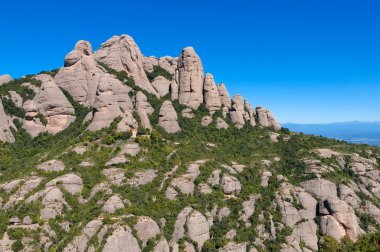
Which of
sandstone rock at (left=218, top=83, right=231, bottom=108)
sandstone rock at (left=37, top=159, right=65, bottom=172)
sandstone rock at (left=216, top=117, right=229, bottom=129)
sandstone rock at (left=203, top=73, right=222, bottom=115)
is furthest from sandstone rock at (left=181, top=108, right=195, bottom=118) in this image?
sandstone rock at (left=37, top=159, right=65, bottom=172)

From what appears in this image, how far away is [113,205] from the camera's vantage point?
63781 millimetres

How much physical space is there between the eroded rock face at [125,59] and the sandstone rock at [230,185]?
4350 cm

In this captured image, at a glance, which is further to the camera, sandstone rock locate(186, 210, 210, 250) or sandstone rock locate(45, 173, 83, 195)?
sandstone rock locate(45, 173, 83, 195)

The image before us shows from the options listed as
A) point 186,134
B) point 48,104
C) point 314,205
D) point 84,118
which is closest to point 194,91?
point 186,134

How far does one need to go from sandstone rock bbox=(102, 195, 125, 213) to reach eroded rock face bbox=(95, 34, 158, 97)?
163 ft

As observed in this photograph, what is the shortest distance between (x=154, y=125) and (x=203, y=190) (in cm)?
2878

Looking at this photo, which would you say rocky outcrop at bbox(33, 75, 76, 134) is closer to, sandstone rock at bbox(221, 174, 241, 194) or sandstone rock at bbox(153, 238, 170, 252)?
sandstone rock at bbox(221, 174, 241, 194)

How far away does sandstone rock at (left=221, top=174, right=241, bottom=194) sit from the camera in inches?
3009

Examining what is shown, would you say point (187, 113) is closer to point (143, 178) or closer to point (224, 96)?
point (224, 96)

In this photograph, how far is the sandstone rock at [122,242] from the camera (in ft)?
188

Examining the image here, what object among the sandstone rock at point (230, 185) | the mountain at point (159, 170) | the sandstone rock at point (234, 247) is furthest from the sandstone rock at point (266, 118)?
the sandstone rock at point (234, 247)

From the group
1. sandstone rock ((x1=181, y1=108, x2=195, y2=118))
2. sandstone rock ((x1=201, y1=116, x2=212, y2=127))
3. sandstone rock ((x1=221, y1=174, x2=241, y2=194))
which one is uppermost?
sandstone rock ((x1=181, y1=108, x2=195, y2=118))

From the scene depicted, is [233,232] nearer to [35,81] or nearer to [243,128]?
[243,128]

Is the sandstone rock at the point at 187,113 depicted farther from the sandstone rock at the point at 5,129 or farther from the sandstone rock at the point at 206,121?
the sandstone rock at the point at 5,129
